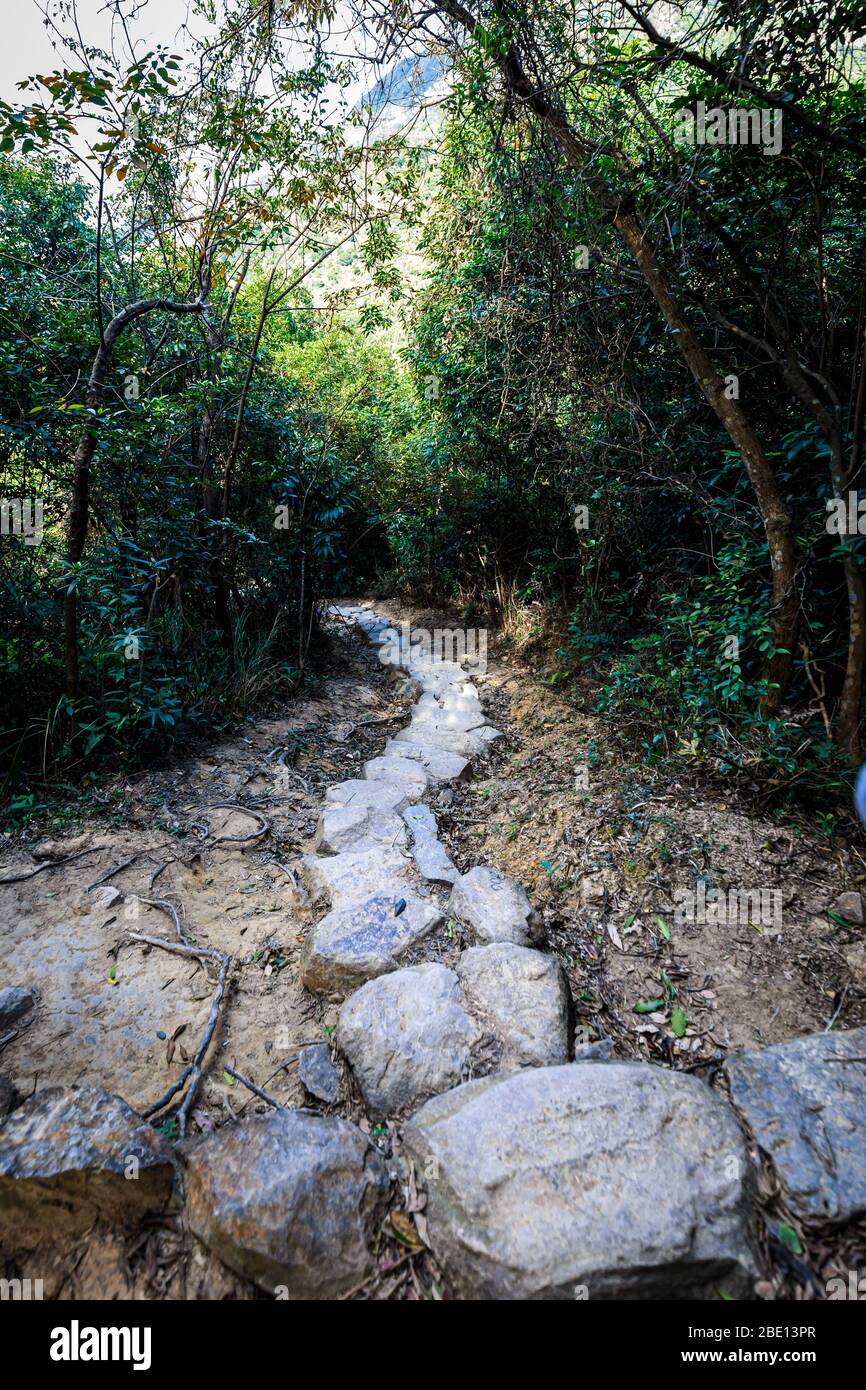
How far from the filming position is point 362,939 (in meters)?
2.25

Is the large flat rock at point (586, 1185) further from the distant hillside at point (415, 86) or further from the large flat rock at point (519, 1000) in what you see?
the distant hillside at point (415, 86)

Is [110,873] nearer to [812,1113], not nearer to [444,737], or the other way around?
[444,737]

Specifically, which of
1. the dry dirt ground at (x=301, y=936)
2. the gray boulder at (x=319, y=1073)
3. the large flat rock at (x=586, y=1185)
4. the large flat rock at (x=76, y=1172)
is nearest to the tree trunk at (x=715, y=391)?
the dry dirt ground at (x=301, y=936)

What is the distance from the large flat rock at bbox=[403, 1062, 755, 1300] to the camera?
1.17 m

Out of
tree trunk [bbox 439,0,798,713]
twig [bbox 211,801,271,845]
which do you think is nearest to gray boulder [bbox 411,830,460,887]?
twig [bbox 211,801,271,845]

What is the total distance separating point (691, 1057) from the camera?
1.80m

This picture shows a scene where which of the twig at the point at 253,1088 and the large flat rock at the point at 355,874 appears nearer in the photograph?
the twig at the point at 253,1088

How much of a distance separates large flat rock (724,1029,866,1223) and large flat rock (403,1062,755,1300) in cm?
12

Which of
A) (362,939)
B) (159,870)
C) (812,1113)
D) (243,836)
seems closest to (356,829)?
(243,836)

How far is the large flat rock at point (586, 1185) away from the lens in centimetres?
117

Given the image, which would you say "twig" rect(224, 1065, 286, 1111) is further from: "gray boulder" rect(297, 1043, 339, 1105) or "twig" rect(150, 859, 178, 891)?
"twig" rect(150, 859, 178, 891)

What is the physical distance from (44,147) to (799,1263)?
518cm

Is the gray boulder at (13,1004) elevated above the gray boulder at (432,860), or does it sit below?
below

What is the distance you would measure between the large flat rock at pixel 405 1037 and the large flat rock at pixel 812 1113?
0.84 meters
